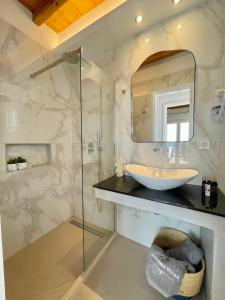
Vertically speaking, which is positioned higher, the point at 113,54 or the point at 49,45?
the point at 49,45

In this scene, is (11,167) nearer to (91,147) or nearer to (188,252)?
(91,147)

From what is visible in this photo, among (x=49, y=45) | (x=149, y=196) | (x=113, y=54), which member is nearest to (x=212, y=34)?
(x=113, y=54)

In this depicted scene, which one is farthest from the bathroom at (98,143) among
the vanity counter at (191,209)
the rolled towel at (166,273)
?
the rolled towel at (166,273)

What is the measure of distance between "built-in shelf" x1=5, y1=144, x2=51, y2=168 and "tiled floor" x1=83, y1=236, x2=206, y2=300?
1380 millimetres

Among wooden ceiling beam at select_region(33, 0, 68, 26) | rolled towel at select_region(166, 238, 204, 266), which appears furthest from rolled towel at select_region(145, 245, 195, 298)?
wooden ceiling beam at select_region(33, 0, 68, 26)

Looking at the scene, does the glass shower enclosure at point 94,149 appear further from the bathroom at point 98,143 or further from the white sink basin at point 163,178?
the white sink basin at point 163,178

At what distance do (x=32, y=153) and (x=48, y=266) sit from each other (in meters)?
1.27

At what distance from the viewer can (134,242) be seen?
71.7 inches

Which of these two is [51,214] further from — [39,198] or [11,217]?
[11,217]

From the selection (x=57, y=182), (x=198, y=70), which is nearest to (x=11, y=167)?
(x=57, y=182)

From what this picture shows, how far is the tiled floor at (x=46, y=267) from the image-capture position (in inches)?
49.5

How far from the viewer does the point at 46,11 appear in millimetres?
1607

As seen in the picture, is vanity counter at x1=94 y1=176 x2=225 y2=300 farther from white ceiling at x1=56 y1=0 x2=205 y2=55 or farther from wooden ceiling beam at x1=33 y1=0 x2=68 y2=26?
wooden ceiling beam at x1=33 y1=0 x2=68 y2=26

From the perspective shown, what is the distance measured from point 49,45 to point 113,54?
0.84 meters
